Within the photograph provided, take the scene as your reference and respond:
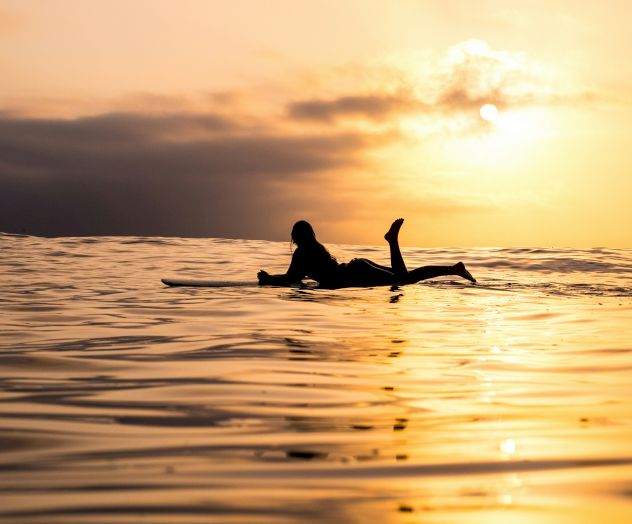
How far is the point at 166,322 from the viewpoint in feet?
27.1

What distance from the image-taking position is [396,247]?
12.8m

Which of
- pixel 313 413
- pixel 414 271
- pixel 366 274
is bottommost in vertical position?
pixel 313 413

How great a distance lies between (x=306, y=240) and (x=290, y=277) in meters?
0.74

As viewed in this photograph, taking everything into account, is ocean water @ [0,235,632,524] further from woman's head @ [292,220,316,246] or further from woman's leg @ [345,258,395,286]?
woman's leg @ [345,258,395,286]

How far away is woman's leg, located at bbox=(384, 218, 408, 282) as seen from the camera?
1251 cm

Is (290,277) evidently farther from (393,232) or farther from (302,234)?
(393,232)

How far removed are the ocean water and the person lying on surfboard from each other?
2.69 metres

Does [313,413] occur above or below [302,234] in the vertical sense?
below

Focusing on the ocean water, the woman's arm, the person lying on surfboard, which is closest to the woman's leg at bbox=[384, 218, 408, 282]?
the person lying on surfboard

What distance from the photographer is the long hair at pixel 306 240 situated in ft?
40.8

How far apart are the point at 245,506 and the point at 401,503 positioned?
1.81 ft

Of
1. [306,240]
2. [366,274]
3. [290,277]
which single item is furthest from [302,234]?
[366,274]

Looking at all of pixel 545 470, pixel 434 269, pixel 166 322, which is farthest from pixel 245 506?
pixel 434 269

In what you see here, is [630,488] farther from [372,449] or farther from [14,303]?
[14,303]
